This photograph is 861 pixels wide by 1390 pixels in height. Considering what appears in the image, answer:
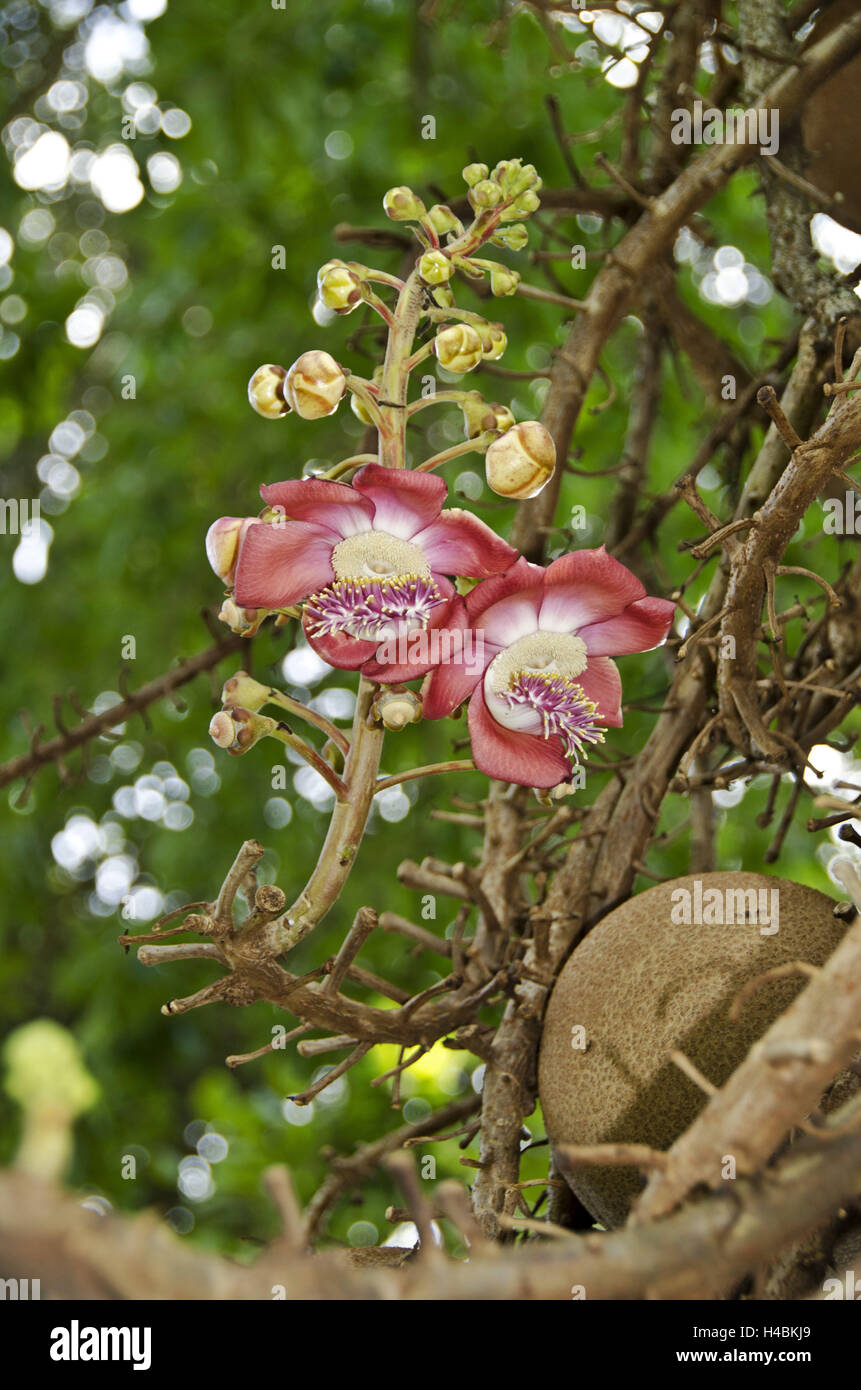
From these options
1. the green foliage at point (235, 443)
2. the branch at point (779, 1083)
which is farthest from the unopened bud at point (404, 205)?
the green foliage at point (235, 443)

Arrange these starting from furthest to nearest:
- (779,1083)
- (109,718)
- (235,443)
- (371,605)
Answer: (235,443) < (109,718) < (371,605) < (779,1083)

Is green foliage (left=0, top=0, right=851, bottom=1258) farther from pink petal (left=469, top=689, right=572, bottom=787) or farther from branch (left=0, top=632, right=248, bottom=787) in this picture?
pink petal (left=469, top=689, right=572, bottom=787)

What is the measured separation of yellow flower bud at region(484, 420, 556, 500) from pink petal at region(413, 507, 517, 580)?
17 millimetres

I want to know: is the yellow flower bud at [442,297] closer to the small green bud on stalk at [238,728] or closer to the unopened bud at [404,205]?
the unopened bud at [404,205]

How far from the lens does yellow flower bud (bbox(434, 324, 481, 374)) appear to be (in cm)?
52

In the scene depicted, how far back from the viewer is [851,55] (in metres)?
0.72

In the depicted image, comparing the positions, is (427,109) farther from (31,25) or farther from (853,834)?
(853,834)

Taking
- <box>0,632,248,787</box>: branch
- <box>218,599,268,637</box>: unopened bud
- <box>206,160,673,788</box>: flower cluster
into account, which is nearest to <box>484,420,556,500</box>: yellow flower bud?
<box>206,160,673,788</box>: flower cluster

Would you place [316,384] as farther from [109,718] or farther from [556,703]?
[109,718]

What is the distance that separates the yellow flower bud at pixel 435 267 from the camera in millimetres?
524

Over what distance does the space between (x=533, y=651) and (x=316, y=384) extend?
13 centimetres

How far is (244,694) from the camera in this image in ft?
1.66

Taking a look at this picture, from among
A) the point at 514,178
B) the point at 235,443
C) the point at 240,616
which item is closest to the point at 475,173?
the point at 514,178
